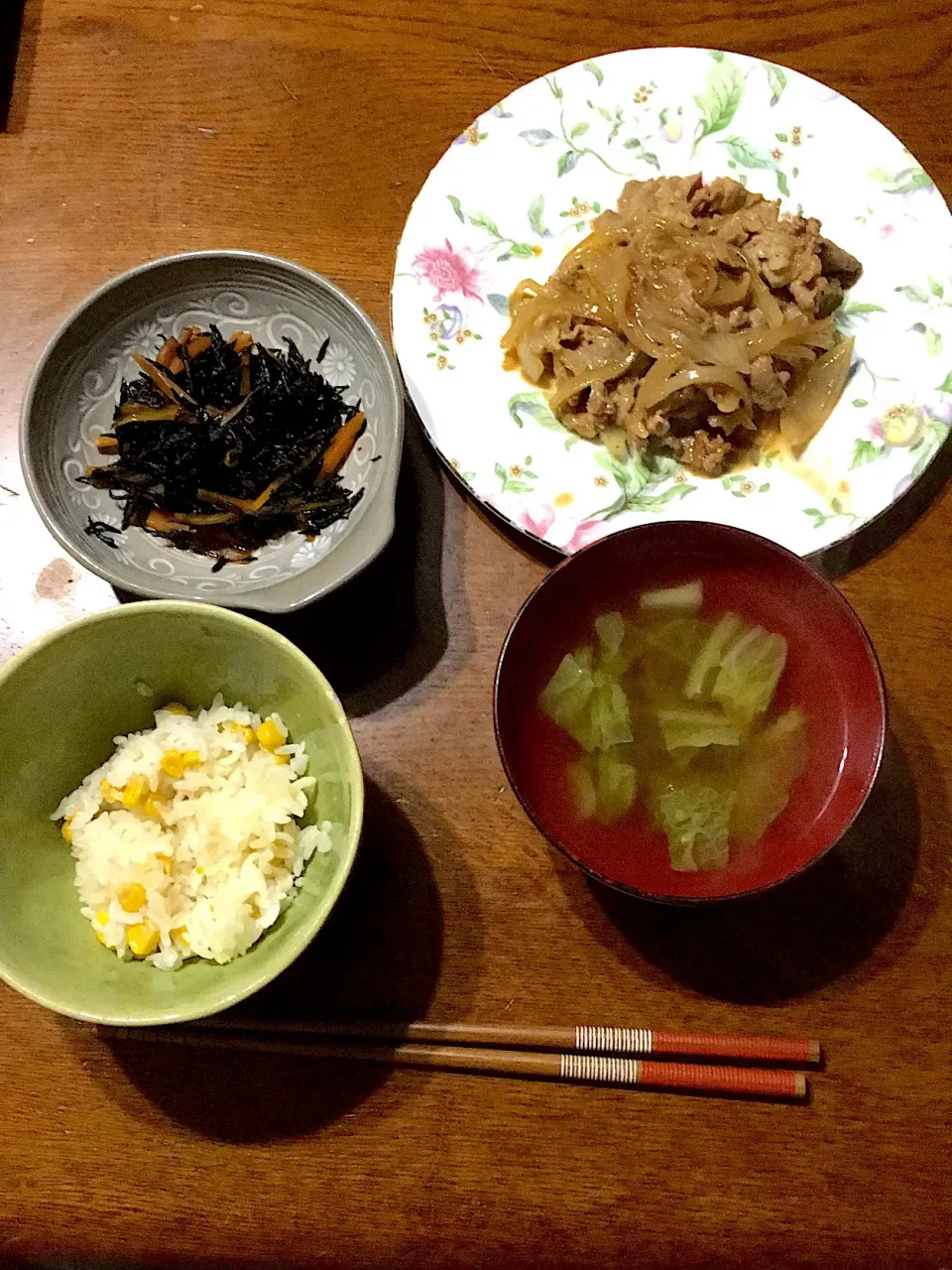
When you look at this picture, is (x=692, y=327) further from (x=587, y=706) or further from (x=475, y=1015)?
(x=475, y=1015)

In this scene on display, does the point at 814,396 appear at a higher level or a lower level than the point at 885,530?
higher

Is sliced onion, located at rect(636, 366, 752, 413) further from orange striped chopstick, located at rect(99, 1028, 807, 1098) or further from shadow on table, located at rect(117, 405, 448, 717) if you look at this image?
orange striped chopstick, located at rect(99, 1028, 807, 1098)

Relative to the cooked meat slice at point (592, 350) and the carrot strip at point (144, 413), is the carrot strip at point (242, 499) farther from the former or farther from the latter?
the cooked meat slice at point (592, 350)

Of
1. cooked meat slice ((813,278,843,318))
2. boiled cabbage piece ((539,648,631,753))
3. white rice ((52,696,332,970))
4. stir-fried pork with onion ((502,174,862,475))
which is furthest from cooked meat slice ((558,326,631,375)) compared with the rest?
white rice ((52,696,332,970))

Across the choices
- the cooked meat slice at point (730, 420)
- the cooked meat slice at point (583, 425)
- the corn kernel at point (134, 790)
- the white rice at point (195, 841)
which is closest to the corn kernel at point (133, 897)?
the white rice at point (195, 841)

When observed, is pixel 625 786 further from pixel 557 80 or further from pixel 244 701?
pixel 557 80

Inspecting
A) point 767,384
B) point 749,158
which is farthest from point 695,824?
point 749,158
